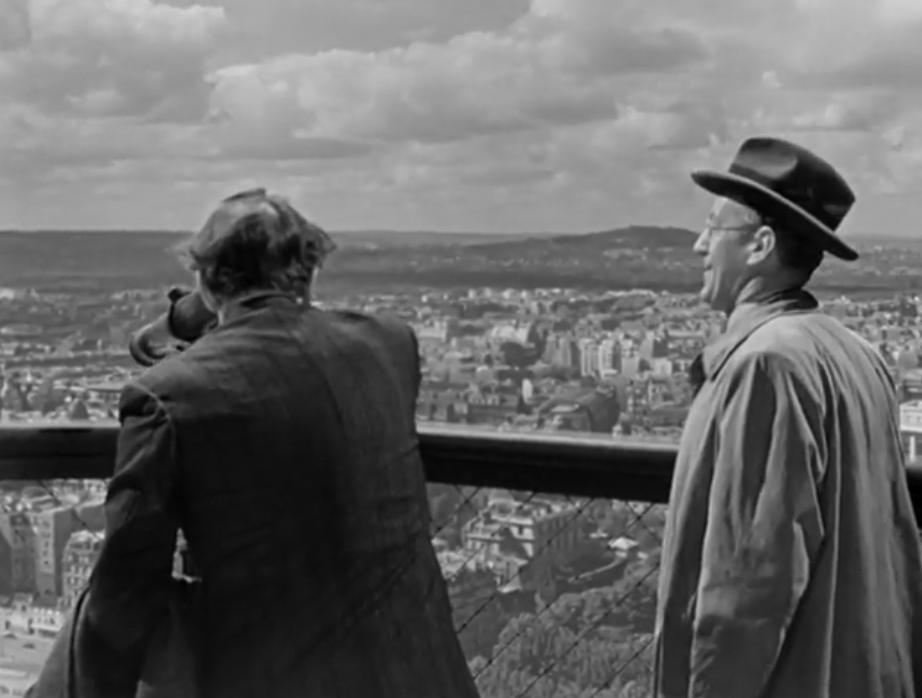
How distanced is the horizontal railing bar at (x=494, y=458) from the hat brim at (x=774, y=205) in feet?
2.45

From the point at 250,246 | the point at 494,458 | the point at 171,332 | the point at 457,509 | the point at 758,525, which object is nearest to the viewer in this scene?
the point at 758,525

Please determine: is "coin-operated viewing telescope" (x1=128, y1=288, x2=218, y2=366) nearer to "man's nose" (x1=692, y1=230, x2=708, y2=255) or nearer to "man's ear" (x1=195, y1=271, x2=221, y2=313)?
"man's ear" (x1=195, y1=271, x2=221, y2=313)

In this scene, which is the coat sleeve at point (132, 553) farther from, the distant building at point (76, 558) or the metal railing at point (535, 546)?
the metal railing at point (535, 546)

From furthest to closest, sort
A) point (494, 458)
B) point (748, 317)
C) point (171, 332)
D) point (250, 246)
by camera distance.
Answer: point (494, 458)
point (171, 332)
point (250, 246)
point (748, 317)

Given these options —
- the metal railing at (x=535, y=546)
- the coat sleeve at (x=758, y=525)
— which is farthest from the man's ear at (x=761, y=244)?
the metal railing at (x=535, y=546)

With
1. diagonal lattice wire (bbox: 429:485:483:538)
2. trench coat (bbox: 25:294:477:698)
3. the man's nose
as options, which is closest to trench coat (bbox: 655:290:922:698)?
the man's nose

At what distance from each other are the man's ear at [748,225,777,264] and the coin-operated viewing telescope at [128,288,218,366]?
874 millimetres

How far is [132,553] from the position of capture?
1.96m

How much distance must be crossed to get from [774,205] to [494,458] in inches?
40.7

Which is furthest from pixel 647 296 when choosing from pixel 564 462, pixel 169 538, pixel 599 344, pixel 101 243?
pixel 169 538

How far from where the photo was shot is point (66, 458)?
3.03 meters

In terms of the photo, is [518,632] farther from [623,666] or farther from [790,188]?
[790,188]

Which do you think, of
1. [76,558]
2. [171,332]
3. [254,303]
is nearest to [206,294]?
[254,303]

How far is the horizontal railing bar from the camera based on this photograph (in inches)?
110
